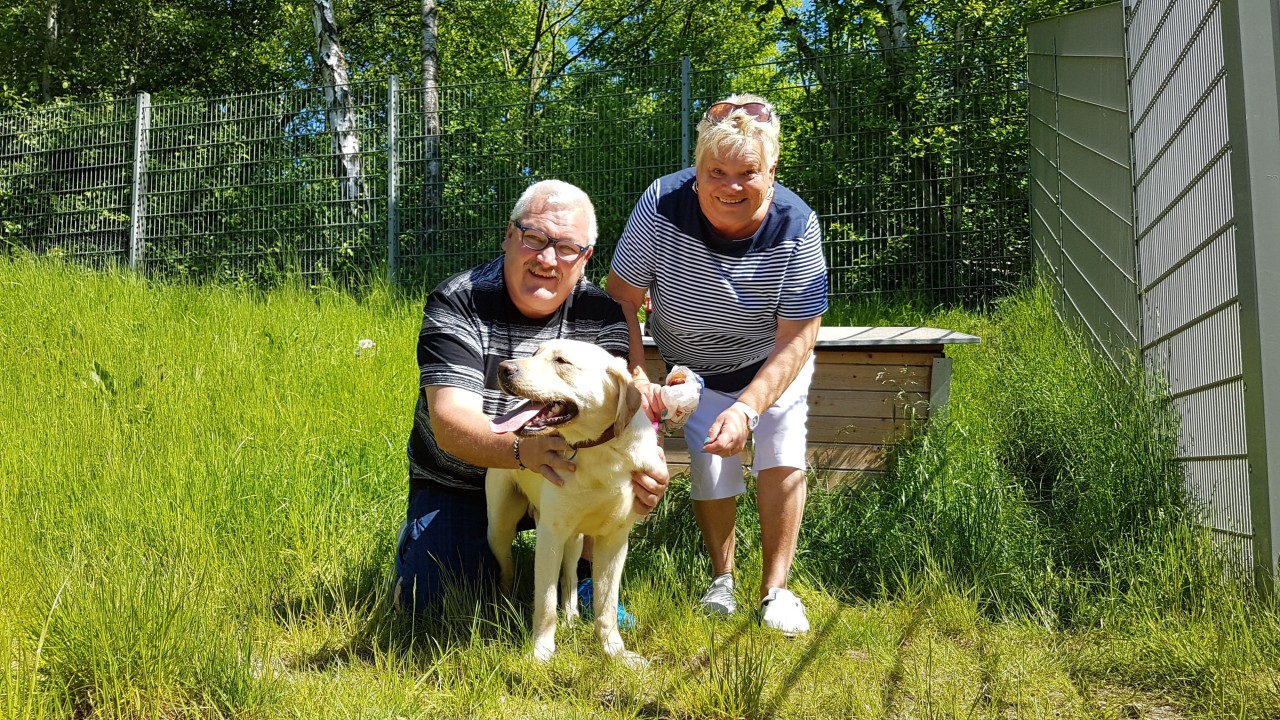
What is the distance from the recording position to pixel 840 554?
3.88 meters

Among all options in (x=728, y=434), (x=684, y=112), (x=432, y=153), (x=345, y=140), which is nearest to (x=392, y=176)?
(x=432, y=153)

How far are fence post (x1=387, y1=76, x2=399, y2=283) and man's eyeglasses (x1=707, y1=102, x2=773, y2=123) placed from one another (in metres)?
6.96

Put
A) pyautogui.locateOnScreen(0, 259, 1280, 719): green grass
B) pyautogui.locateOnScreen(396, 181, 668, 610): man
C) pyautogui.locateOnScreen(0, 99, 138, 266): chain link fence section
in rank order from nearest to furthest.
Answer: pyautogui.locateOnScreen(0, 259, 1280, 719): green grass → pyautogui.locateOnScreen(396, 181, 668, 610): man → pyautogui.locateOnScreen(0, 99, 138, 266): chain link fence section

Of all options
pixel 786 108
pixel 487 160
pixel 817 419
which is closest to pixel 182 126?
pixel 487 160

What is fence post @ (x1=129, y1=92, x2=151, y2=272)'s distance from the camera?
1042 cm

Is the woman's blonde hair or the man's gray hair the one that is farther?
the woman's blonde hair

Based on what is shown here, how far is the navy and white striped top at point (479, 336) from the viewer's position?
3008 mm

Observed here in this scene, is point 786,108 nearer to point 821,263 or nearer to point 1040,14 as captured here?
point 1040,14

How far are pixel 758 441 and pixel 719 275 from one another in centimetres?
63

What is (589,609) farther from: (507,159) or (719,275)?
(507,159)

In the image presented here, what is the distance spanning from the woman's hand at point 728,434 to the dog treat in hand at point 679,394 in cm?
12

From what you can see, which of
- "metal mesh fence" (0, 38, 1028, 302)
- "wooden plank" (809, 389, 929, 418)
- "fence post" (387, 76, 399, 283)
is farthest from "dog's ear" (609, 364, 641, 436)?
"fence post" (387, 76, 399, 283)

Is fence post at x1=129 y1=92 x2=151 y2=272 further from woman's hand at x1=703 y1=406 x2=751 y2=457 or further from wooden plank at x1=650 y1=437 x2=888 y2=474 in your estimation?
woman's hand at x1=703 y1=406 x2=751 y2=457

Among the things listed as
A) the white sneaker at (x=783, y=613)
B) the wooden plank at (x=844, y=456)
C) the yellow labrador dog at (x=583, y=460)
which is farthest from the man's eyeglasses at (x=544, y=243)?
the wooden plank at (x=844, y=456)
